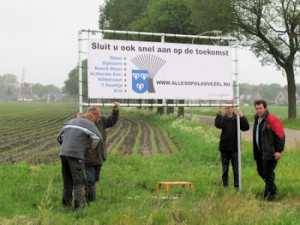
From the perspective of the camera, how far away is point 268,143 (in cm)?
616

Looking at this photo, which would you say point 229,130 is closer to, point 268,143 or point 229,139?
point 229,139

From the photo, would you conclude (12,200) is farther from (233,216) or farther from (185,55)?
(185,55)

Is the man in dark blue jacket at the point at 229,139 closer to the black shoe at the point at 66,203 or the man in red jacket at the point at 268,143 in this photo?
the man in red jacket at the point at 268,143

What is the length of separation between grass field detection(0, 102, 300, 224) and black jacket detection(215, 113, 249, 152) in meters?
0.87

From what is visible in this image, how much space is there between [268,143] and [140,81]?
278cm

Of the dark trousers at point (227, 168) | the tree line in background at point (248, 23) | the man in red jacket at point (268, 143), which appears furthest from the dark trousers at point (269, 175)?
the tree line in background at point (248, 23)

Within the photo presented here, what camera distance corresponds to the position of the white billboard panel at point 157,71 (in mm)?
6418

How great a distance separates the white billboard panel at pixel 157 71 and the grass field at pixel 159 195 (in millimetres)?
1972

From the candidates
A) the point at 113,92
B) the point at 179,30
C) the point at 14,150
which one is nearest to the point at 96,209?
the point at 113,92

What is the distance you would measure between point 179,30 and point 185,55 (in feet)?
78.7

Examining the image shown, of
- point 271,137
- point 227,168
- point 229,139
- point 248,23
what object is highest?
point 248,23

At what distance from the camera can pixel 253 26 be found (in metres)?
25.4

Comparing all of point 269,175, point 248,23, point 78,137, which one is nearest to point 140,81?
point 78,137

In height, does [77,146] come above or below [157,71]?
below
